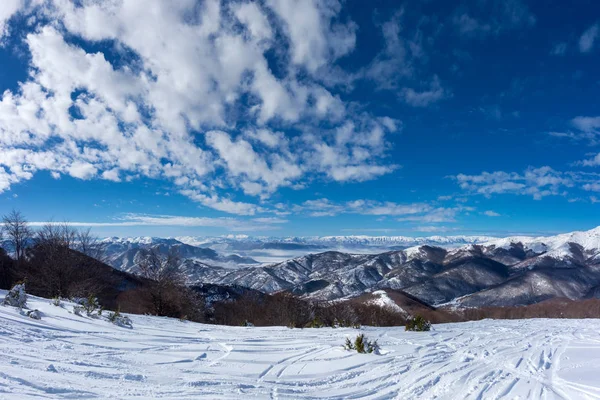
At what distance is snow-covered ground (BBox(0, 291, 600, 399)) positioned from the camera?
4.90 meters

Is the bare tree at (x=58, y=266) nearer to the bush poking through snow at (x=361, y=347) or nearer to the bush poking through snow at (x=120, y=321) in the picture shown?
the bush poking through snow at (x=120, y=321)

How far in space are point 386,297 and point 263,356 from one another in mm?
103092

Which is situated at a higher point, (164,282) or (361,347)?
(361,347)

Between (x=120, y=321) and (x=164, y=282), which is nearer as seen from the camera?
(x=120, y=321)

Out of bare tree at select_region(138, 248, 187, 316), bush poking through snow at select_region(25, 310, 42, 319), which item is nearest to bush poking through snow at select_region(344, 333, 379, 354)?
bush poking through snow at select_region(25, 310, 42, 319)

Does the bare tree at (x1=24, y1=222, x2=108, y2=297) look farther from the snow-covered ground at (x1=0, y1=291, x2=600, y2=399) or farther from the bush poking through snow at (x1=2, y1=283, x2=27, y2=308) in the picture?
the snow-covered ground at (x1=0, y1=291, x2=600, y2=399)

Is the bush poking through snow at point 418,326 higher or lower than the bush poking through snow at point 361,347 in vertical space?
lower

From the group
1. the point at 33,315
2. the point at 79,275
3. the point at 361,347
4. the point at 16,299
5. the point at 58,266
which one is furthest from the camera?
the point at 79,275

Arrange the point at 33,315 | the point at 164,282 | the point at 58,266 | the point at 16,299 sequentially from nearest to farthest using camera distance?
the point at 33,315 → the point at 16,299 → the point at 164,282 → the point at 58,266

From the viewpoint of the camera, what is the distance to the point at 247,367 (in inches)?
260

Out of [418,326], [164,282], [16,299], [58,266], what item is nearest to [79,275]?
[58,266]

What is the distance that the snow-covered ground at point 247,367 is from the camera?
16.1 feet

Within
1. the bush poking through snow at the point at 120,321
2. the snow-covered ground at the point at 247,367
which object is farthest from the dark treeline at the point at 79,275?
the snow-covered ground at the point at 247,367

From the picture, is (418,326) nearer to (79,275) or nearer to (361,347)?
(361,347)
